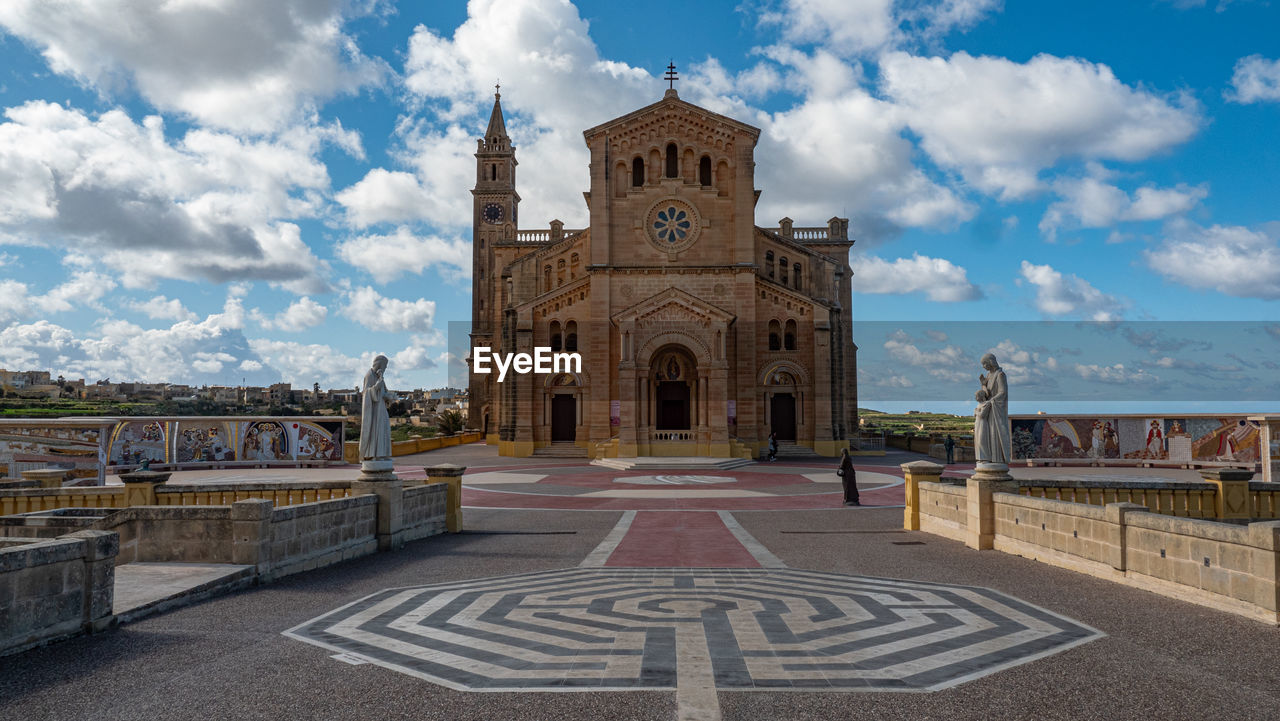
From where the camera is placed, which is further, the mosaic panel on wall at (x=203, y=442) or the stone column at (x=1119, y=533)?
the mosaic panel on wall at (x=203, y=442)

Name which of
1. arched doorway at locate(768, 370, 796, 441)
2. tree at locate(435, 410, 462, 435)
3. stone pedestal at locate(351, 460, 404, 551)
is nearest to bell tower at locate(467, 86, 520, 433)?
tree at locate(435, 410, 462, 435)

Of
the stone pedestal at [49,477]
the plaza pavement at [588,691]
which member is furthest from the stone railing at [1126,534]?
the stone pedestal at [49,477]

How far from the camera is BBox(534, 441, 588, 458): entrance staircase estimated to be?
41906 millimetres

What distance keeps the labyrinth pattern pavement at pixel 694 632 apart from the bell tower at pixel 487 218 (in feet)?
189

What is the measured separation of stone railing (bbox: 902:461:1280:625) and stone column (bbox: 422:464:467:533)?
9.99 m

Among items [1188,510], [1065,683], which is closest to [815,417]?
[1188,510]

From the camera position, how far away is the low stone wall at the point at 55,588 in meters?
6.89

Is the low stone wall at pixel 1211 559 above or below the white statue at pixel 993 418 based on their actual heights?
below

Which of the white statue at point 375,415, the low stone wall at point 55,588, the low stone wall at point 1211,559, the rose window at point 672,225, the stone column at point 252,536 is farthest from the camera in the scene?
the rose window at point 672,225

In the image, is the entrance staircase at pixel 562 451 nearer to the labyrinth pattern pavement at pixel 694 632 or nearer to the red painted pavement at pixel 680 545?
the red painted pavement at pixel 680 545

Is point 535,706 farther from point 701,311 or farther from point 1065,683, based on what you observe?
point 701,311

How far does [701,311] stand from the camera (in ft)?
130

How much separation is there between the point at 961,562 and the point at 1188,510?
6784 millimetres

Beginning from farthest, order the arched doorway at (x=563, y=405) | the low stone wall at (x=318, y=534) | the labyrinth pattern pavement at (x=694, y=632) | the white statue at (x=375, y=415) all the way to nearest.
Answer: the arched doorway at (x=563, y=405) < the white statue at (x=375, y=415) < the low stone wall at (x=318, y=534) < the labyrinth pattern pavement at (x=694, y=632)
